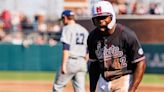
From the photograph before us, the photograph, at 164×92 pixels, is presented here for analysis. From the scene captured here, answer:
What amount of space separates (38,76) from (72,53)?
443 inches

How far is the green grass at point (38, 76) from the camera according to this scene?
70.3ft

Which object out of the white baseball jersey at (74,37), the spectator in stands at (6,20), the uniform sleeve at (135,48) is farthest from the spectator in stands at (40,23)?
the uniform sleeve at (135,48)

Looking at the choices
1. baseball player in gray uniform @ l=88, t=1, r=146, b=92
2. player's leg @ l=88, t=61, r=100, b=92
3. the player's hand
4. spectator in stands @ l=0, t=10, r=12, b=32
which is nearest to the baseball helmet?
baseball player in gray uniform @ l=88, t=1, r=146, b=92

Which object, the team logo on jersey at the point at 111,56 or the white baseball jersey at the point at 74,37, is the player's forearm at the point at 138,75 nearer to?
the team logo on jersey at the point at 111,56

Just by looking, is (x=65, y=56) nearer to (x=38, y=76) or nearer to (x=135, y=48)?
(x=135, y=48)

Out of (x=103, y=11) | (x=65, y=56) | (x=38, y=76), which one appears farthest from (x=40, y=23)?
(x=103, y=11)

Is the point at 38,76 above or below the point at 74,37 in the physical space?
below

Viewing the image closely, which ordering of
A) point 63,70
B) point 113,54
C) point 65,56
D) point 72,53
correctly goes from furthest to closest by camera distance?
point 72,53 → point 63,70 → point 65,56 → point 113,54

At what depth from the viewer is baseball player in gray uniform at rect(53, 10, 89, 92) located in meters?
11.2

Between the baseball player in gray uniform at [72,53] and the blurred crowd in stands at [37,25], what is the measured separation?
42.6ft

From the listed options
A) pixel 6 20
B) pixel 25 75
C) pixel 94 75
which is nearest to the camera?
pixel 94 75

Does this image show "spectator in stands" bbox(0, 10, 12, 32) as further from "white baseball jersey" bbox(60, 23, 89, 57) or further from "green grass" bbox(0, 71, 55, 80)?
"white baseball jersey" bbox(60, 23, 89, 57)

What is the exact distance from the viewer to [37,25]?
1019 inches

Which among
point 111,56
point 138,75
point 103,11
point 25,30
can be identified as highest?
point 103,11
